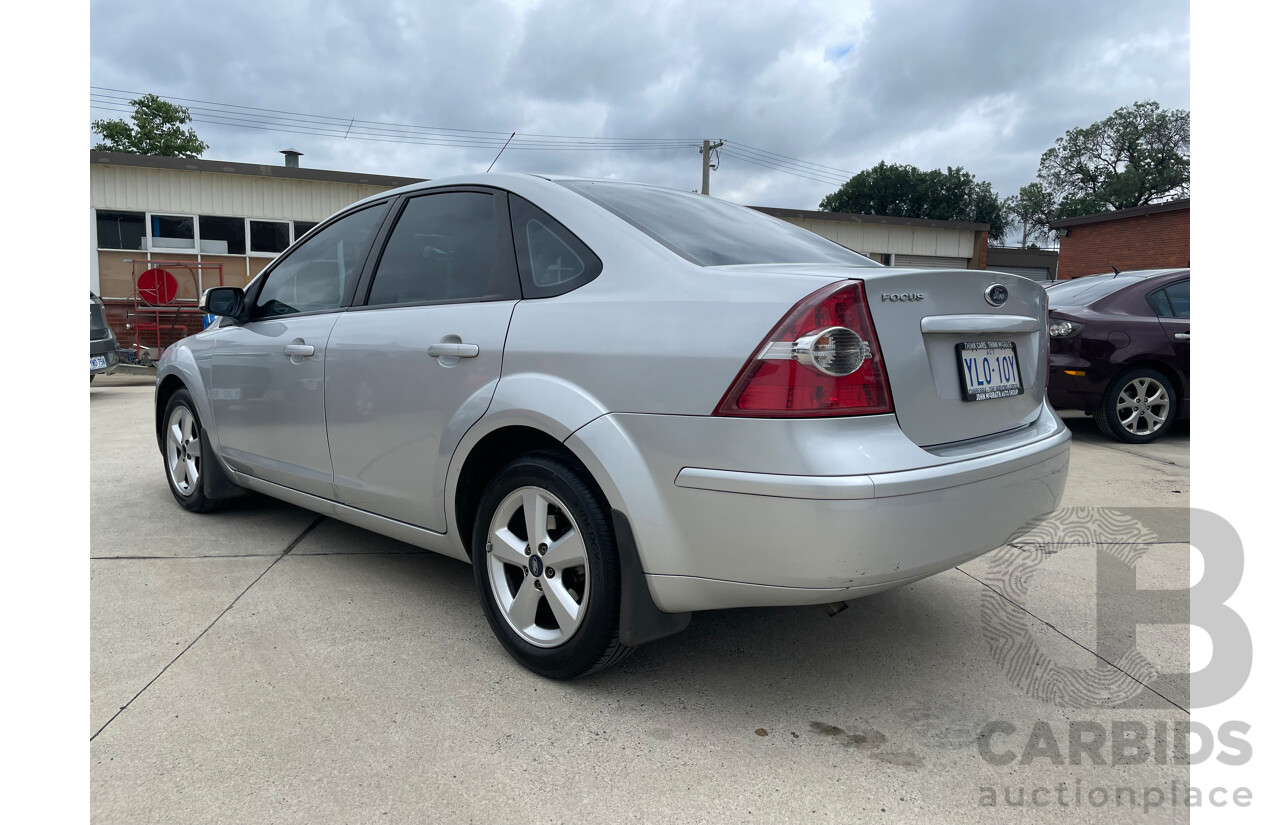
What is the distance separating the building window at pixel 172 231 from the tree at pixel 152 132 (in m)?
24.5

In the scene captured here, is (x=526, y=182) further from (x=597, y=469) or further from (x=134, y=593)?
(x=134, y=593)

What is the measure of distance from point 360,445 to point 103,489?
2947 millimetres

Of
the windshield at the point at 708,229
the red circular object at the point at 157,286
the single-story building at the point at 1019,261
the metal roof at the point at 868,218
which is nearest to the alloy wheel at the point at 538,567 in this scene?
the windshield at the point at 708,229

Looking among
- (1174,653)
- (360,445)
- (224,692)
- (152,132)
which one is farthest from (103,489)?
(152,132)

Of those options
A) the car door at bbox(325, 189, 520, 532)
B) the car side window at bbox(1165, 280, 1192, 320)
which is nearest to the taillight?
the car door at bbox(325, 189, 520, 532)

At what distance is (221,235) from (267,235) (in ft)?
2.83

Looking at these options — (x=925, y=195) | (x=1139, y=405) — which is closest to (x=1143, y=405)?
(x=1139, y=405)

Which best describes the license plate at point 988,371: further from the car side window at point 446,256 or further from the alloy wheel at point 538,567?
the car side window at point 446,256

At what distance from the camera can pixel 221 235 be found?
1691 centimetres

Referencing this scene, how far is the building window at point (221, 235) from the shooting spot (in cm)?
1681

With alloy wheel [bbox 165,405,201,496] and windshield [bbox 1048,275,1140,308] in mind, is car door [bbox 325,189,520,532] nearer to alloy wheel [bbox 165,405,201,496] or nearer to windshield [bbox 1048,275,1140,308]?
alloy wheel [bbox 165,405,201,496]

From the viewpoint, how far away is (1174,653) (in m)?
2.75

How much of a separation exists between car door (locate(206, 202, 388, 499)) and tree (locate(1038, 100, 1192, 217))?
213 feet

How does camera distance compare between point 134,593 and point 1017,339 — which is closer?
point 1017,339
